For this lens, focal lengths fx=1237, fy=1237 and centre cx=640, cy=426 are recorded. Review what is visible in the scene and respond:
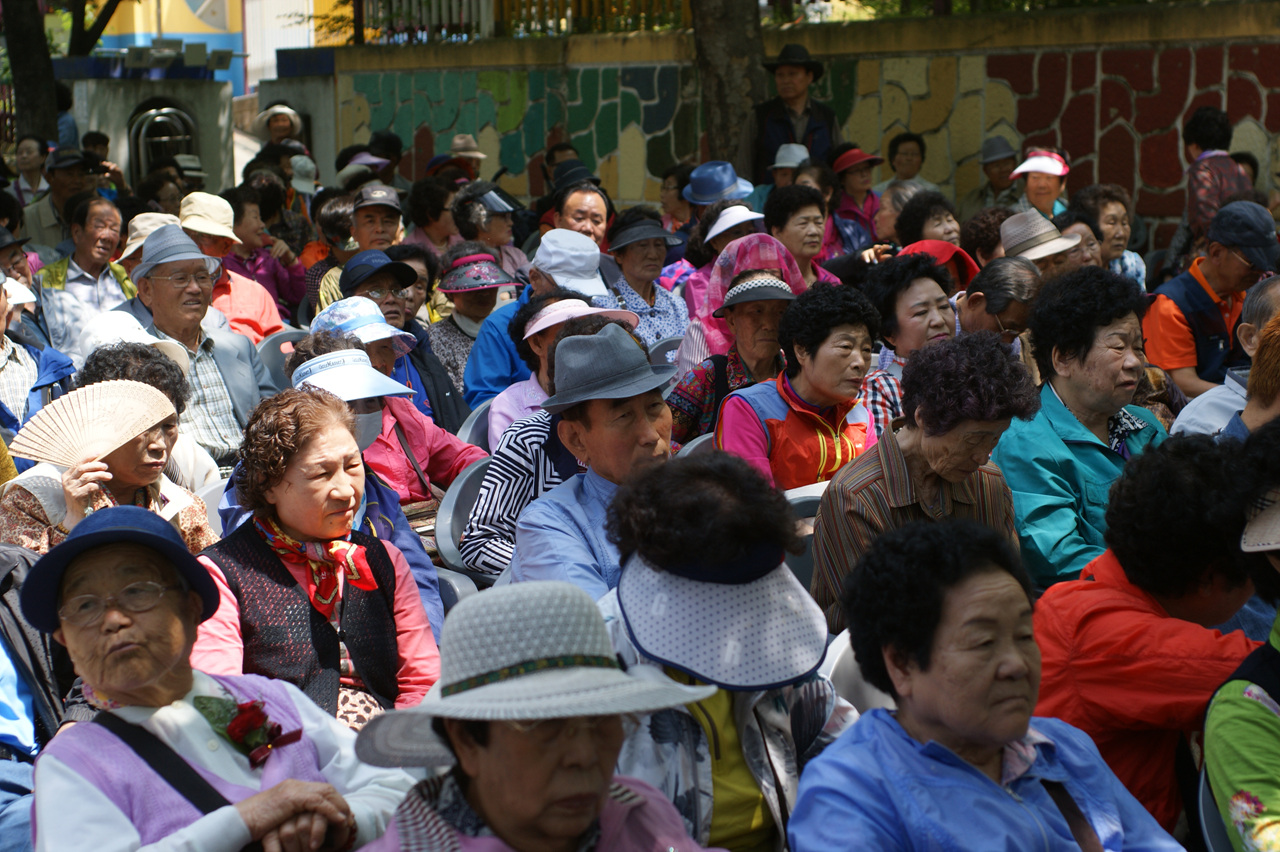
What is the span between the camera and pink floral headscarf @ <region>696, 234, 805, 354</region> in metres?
5.72

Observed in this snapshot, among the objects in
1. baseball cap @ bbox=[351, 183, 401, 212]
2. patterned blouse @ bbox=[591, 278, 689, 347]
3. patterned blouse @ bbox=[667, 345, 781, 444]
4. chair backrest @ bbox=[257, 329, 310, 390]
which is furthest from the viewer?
baseball cap @ bbox=[351, 183, 401, 212]

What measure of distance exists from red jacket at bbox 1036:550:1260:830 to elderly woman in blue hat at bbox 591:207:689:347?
434cm

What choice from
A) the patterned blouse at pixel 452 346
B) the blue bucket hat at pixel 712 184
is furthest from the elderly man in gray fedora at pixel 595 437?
the blue bucket hat at pixel 712 184

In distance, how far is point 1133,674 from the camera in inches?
94.7

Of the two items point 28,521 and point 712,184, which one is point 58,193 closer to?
point 712,184

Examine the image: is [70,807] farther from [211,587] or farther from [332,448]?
[332,448]

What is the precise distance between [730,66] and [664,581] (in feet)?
27.7

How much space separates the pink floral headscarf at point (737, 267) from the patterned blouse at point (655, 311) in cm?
78

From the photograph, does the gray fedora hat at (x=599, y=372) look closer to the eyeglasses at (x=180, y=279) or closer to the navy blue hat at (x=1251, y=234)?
the eyeglasses at (x=180, y=279)

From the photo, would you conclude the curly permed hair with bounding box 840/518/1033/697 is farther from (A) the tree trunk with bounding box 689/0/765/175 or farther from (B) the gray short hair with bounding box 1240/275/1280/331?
(A) the tree trunk with bounding box 689/0/765/175

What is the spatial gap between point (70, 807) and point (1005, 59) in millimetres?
9925

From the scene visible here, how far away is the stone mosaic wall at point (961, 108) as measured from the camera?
9367mm

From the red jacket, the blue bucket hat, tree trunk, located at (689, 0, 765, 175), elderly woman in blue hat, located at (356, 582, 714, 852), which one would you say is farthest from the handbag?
tree trunk, located at (689, 0, 765, 175)

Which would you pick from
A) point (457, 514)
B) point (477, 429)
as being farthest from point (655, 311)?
point (457, 514)
